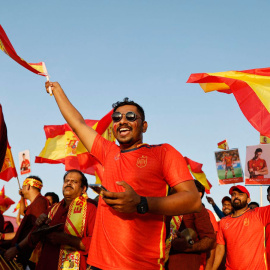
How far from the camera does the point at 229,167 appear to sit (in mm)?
13359

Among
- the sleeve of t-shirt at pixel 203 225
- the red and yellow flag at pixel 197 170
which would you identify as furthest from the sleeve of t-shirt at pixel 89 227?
the red and yellow flag at pixel 197 170

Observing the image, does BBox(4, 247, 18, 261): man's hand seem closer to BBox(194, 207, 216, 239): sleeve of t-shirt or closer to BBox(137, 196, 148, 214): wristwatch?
BBox(194, 207, 216, 239): sleeve of t-shirt

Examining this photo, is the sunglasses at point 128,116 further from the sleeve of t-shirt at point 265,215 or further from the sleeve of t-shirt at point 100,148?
the sleeve of t-shirt at point 265,215

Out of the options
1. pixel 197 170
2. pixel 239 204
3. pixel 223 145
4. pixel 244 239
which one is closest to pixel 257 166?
pixel 197 170

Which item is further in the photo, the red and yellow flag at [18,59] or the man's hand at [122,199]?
the red and yellow flag at [18,59]

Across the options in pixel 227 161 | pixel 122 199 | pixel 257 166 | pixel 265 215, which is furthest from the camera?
pixel 227 161

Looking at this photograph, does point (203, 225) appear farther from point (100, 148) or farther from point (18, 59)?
point (18, 59)

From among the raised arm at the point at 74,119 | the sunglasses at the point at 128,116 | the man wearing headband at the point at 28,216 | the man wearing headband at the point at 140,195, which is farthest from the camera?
the man wearing headband at the point at 28,216

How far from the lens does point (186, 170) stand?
285 centimetres

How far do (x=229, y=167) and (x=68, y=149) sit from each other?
4788mm

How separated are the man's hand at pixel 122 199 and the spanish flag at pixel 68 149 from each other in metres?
8.05

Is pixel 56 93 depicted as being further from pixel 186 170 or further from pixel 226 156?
pixel 226 156

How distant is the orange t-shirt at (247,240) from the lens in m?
6.50

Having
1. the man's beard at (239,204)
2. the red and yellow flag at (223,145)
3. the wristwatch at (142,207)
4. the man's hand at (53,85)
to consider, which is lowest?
the man's beard at (239,204)
